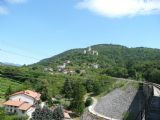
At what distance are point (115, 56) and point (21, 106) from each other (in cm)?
10960

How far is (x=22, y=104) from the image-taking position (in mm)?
54906

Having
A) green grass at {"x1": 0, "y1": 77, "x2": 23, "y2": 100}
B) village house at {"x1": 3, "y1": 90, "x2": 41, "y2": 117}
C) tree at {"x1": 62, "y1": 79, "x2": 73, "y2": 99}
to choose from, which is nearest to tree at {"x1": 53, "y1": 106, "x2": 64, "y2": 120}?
village house at {"x1": 3, "y1": 90, "x2": 41, "y2": 117}

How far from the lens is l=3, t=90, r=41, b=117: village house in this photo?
5237 cm

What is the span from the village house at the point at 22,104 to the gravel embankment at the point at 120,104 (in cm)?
1033

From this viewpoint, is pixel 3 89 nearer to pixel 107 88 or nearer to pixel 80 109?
pixel 107 88

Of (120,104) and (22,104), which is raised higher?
(120,104)

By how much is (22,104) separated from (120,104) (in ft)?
49.2

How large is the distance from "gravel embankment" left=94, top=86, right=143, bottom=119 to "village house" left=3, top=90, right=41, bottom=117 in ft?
33.9

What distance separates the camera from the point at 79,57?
531 ft

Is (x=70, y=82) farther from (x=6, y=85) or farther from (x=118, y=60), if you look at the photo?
(x=118, y=60)

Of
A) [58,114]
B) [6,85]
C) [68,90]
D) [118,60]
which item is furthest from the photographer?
[118,60]

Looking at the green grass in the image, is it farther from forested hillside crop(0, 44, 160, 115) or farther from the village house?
the village house

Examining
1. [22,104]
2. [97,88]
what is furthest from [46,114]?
[97,88]

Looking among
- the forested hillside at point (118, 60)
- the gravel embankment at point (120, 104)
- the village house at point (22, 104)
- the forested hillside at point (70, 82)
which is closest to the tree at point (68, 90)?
the forested hillside at point (70, 82)
